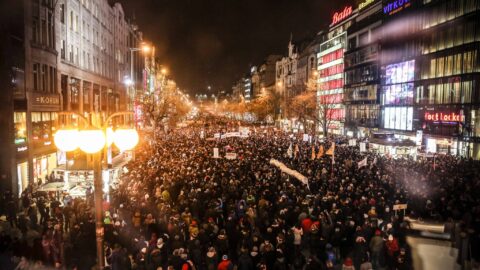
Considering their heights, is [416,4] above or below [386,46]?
above

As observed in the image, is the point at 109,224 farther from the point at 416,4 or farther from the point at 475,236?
the point at 416,4

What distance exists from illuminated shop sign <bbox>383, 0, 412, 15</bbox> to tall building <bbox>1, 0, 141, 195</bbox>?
38915mm

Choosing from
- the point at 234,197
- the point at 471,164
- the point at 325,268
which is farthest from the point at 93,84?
the point at 325,268

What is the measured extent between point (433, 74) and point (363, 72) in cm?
2017

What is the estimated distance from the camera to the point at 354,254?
1330cm

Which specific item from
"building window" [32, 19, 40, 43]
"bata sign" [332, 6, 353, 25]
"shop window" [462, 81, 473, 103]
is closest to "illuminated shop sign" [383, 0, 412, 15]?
"shop window" [462, 81, 473, 103]

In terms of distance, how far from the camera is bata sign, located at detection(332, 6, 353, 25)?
84.4 metres

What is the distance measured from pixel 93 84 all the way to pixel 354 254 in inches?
1457

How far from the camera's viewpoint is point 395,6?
60688mm

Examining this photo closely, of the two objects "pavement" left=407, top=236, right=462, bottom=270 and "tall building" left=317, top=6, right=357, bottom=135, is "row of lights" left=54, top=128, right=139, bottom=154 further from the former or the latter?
"tall building" left=317, top=6, right=357, bottom=135

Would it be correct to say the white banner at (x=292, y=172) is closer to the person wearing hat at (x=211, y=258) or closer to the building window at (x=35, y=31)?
the person wearing hat at (x=211, y=258)

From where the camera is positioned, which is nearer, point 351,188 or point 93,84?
point 351,188

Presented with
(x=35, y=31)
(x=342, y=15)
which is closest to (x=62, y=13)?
(x=35, y=31)

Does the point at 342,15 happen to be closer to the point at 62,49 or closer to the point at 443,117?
the point at 443,117
